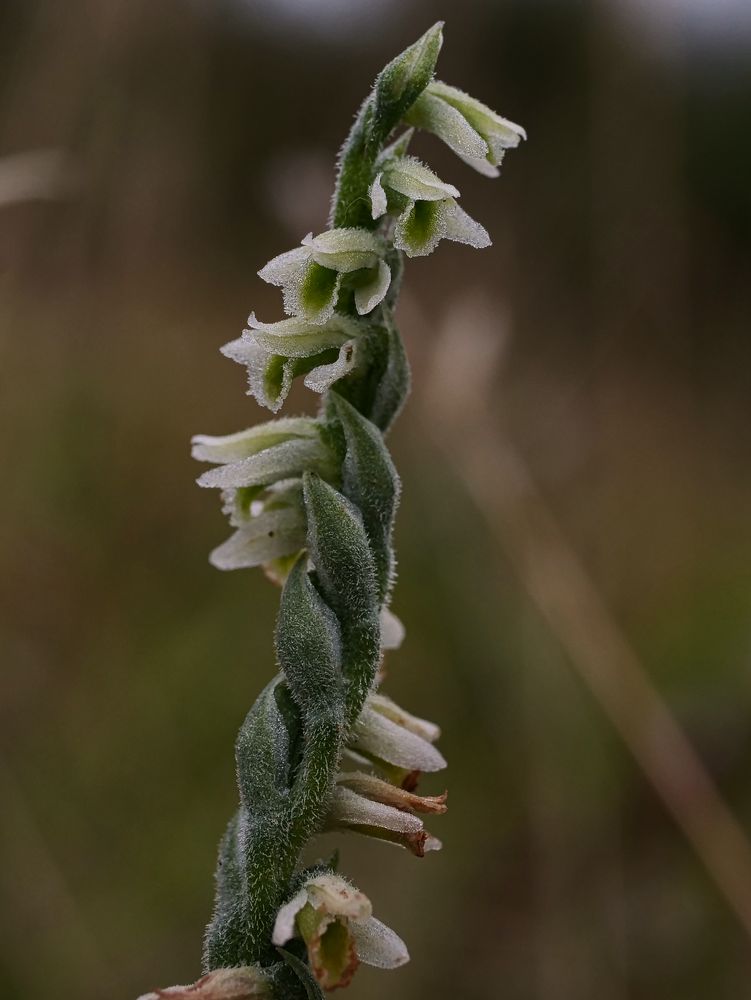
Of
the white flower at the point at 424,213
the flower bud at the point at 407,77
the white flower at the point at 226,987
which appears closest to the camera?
the white flower at the point at 226,987

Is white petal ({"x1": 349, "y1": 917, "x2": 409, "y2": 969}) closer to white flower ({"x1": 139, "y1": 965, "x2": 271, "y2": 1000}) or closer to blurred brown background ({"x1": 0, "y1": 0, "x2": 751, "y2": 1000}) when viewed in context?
white flower ({"x1": 139, "y1": 965, "x2": 271, "y2": 1000})

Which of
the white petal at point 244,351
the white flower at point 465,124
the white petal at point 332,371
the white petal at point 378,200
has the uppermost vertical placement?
the white flower at point 465,124

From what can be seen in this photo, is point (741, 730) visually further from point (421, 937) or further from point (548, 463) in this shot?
point (548, 463)

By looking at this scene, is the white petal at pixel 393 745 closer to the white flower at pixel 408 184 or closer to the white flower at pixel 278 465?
the white flower at pixel 278 465

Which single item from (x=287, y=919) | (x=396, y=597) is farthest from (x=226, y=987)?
(x=396, y=597)

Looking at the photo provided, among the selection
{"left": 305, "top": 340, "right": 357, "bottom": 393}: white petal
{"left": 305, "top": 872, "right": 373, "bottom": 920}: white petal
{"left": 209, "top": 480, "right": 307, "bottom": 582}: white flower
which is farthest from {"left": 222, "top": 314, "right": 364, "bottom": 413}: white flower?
{"left": 305, "top": 872, "right": 373, "bottom": 920}: white petal

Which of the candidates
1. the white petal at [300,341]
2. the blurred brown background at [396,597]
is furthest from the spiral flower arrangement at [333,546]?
the blurred brown background at [396,597]
